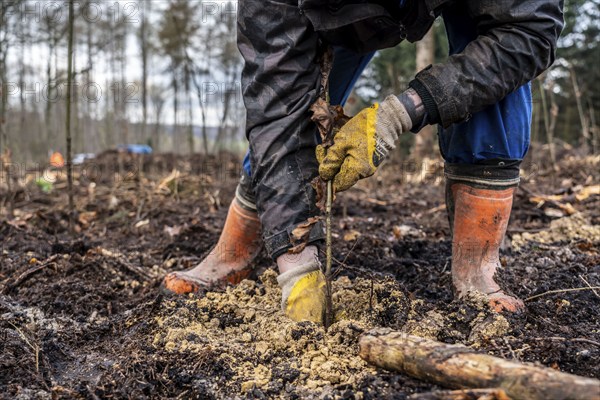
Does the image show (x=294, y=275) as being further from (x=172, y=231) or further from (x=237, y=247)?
(x=172, y=231)

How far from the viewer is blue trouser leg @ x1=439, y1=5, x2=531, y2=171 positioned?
1783 mm

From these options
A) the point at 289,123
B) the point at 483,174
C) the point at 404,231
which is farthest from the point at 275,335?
the point at 404,231

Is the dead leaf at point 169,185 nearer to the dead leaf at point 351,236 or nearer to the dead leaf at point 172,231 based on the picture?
the dead leaf at point 172,231

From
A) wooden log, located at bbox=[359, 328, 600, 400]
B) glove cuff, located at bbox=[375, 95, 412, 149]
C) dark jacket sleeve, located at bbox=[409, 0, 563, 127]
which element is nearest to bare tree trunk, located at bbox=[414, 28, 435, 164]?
dark jacket sleeve, located at bbox=[409, 0, 563, 127]

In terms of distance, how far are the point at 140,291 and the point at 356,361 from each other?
1.26 m

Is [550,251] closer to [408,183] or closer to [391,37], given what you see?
[391,37]

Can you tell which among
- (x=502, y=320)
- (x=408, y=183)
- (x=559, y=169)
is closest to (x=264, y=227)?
(x=502, y=320)

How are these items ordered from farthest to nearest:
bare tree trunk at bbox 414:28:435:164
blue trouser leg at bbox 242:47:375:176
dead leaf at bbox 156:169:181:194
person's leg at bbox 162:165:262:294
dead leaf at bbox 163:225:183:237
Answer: bare tree trunk at bbox 414:28:435:164
dead leaf at bbox 156:169:181:194
dead leaf at bbox 163:225:183:237
person's leg at bbox 162:165:262:294
blue trouser leg at bbox 242:47:375:176

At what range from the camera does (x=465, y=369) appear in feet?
3.54

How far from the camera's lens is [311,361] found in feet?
4.51

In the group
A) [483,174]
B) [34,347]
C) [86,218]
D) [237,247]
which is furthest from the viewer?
[86,218]

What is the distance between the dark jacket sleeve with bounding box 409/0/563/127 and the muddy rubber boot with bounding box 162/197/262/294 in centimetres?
98

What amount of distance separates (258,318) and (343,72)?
3.64ft

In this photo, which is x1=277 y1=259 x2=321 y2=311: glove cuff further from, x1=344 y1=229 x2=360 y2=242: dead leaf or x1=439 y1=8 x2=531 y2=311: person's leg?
x1=344 y1=229 x2=360 y2=242: dead leaf
